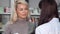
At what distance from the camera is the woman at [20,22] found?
6.63ft

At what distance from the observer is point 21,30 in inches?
80.0

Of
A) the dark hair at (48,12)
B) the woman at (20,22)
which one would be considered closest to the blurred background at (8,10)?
the woman at (20,22)

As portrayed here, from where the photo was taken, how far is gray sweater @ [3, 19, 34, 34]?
201 cm

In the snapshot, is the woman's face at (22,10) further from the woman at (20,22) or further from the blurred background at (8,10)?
the blurred background at (8,10)

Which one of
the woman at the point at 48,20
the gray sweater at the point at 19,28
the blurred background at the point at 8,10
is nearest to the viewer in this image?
the woman at the point at 48,20

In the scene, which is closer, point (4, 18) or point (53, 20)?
point (53, 20)

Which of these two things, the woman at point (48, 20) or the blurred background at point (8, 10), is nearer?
the woman at point (48, 20)

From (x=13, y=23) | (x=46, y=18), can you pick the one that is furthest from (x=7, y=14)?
(x=46, y=18)

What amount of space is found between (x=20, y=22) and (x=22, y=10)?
0.14 metres

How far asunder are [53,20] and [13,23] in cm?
61

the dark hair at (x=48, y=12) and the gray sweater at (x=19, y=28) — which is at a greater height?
the dark hair at (x=48, y=12)

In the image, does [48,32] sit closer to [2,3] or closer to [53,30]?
[53,30]

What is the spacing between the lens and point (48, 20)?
1605 mm

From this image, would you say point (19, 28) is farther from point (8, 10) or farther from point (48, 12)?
point (8, 10)
